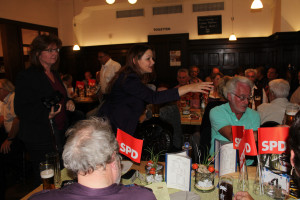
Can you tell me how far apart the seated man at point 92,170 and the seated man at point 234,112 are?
4.65 feet

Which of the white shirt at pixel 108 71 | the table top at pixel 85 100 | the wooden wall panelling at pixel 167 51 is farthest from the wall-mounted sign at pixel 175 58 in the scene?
the table top at pixel 85 100

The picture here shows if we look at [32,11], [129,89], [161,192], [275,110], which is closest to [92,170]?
[161,192]

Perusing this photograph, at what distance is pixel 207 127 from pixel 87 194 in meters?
1.83

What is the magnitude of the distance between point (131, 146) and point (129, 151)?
0.04 meters

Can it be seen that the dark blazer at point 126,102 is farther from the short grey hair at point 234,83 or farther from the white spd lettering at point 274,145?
the white spd lettering at point 274,145

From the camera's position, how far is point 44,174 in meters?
1.55

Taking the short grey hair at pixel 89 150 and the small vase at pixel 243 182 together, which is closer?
the short grey hair at pixel 89 150

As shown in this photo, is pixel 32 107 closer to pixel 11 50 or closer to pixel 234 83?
pixel 234 83

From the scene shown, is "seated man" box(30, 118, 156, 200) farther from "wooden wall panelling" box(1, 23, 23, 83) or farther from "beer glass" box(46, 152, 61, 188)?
"wooden wall panelling" box(1, 23, 23, 83)

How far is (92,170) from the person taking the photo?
38.0 inches

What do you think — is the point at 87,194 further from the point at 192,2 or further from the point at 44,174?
the point at 192,2

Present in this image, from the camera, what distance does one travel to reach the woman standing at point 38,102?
2.24 meters

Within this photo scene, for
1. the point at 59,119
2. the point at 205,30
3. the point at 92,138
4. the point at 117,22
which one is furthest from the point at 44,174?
the point at 117,22

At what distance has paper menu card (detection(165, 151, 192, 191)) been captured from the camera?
1.49 metres
